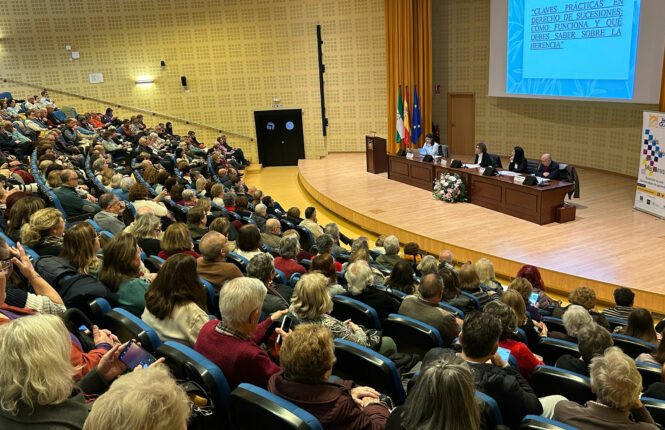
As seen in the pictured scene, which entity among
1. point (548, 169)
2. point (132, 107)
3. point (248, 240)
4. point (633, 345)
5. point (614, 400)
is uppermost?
point (132, 107)

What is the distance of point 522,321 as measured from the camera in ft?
11.8

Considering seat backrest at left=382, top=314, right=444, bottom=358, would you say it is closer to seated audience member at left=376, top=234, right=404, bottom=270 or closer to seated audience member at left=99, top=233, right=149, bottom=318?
seated audience member at left=99, top=233, right=149, bottom=318

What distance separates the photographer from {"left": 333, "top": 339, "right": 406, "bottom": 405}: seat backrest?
238 centimetres

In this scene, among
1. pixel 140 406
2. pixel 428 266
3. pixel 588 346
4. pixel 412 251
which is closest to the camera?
pixel 140 406

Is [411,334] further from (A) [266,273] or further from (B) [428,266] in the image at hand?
(B) [428,266]

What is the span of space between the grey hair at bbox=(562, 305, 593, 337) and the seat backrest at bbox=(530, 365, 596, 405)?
91 centimetres

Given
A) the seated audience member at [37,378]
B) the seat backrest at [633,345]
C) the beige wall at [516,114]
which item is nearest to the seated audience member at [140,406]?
the seated audience member at [37,378]

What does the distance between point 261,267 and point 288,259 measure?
1049 mm

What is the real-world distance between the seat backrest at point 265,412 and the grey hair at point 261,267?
144 cm

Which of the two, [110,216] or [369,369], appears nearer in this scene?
A: [369,369]

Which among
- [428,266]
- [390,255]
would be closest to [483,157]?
[390,255]

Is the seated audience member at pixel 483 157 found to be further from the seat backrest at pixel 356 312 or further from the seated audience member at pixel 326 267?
the seat backrest at pixel 356 312

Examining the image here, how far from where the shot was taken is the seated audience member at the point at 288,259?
4.30 metres

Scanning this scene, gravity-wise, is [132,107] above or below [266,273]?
above
